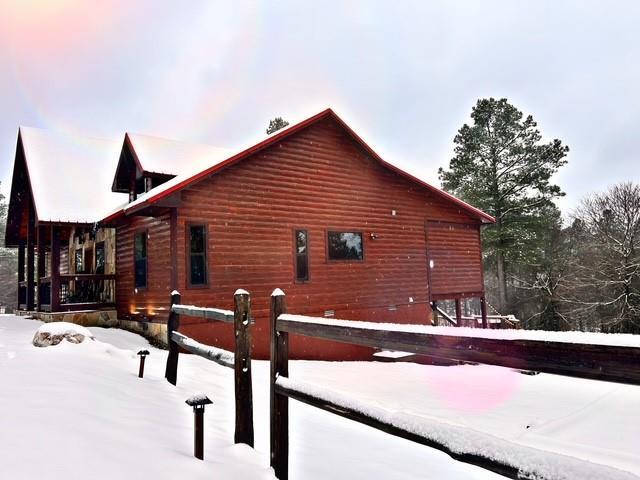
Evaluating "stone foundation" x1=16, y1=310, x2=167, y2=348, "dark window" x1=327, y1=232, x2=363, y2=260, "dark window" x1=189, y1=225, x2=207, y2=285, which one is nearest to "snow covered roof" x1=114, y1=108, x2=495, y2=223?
"dark window" x1=189, y1=225, x2=207, y2=285

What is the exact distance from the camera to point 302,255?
45.3 feet

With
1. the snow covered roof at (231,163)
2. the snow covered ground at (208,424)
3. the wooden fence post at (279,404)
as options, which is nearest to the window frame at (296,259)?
the snow covered roof at (231,163)

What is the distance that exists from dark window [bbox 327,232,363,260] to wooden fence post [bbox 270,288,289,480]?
1088 cm

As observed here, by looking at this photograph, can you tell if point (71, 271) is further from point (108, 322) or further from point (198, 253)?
point (198, 253)

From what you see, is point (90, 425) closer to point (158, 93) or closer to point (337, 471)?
point (337, 471)

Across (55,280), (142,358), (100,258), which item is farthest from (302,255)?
(100,258)

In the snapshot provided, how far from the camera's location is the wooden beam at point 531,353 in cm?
161

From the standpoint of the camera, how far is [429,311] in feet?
56.5

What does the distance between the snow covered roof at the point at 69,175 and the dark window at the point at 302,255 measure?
7.25 m

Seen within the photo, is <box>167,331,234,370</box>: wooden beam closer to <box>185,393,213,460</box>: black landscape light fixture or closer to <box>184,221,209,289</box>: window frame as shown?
<box>185,393,213,460</box>: black landscape light fixture

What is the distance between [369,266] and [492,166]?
20.9 m

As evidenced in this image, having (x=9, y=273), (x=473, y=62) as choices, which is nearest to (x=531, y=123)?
(x=9, y=273)

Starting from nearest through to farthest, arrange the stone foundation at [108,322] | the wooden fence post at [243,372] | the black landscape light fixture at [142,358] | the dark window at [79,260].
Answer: the wooden fence post at [243,372]
the black landscape light fixture at [142,358]
the stone foundation at [108,322]
the dark window at [79,260]

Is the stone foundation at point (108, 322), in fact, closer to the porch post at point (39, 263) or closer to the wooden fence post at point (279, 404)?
the porch post at point (39, 263)
